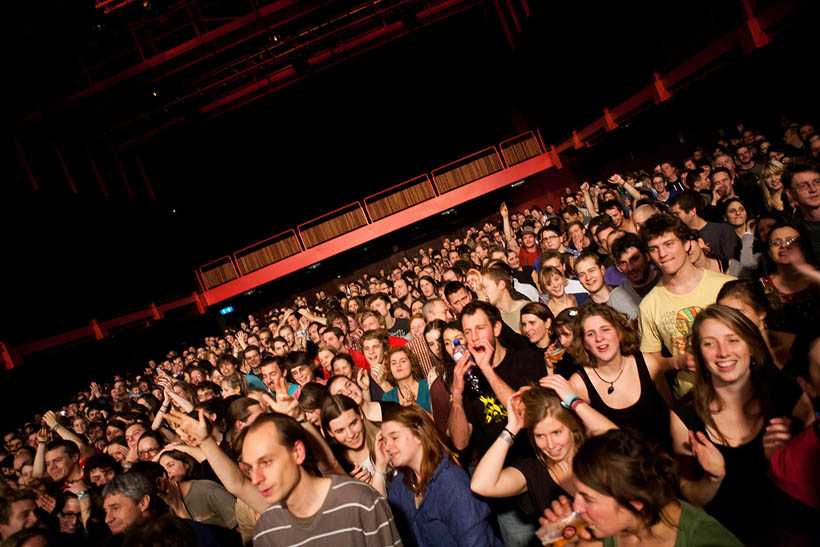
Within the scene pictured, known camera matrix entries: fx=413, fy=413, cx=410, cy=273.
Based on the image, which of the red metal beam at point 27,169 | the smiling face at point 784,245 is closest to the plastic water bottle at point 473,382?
the smiling face at point 784,245

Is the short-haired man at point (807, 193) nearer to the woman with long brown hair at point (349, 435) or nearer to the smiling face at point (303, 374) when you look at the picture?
the woman with long brown hair at point (349, 435)

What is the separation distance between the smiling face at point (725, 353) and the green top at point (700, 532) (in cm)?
72

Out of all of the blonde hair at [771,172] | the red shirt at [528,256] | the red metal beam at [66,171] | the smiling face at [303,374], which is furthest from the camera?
the red metal beam at [66,171]

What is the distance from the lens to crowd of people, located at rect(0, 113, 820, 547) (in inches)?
63.6

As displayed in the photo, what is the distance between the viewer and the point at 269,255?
16281 mm

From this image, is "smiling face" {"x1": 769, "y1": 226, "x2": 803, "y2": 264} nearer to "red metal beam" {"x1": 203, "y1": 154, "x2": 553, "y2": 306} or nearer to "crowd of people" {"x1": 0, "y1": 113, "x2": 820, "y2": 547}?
"crowd of people" {"x1": 0, "y1": 113, "x2": 820, "y2": 547}

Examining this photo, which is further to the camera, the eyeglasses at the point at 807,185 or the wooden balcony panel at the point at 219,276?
the wooden balcony panel at the point at 219,276

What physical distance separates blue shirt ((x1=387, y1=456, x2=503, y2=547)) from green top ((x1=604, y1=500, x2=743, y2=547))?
2.69 ft

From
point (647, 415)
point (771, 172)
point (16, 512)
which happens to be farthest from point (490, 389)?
point (771, 172)

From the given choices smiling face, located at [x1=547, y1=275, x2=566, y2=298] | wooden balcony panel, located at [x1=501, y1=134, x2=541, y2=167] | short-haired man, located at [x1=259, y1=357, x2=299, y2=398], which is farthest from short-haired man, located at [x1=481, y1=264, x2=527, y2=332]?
wooden balcony panel, located at [x1=501, y1=134, x2=541, y2=167]

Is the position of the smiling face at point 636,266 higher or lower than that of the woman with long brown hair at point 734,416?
higher

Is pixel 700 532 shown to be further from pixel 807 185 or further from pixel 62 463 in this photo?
pixel 62 463

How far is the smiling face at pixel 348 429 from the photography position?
8.57 feet

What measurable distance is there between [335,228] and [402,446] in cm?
1472
